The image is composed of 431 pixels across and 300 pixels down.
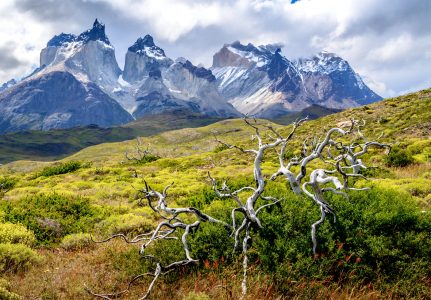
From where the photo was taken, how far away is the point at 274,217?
9.66 m

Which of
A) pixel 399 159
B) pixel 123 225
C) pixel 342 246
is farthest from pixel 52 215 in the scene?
pixel 399 159

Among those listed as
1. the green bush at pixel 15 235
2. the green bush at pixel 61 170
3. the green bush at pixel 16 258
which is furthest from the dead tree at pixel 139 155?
the green bush at pixel 16 258

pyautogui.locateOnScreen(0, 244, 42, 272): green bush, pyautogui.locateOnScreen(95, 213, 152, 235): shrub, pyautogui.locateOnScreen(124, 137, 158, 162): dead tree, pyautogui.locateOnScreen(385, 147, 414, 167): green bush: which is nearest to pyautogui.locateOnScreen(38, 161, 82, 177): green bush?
pyautogui.locateOnScreen(124, 137, 158, 162): dead tree

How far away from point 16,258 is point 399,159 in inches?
891

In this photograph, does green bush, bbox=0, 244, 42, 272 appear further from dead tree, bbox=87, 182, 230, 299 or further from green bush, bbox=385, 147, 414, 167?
green bush, bbox=385, 147, 414, 167

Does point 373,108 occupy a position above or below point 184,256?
above

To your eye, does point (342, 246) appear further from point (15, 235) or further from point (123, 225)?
point (15, 235)

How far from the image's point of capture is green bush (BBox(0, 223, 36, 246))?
1205cm

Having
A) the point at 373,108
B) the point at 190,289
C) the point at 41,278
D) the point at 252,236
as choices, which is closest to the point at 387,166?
the point at 252,236

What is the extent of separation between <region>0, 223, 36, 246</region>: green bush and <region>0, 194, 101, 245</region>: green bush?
0.43m

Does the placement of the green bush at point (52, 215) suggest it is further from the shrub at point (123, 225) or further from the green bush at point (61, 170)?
the green bush at point (61, 170)

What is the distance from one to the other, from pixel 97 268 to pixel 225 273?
12.4 feet

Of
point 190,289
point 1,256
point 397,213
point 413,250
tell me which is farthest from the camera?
point 1,256

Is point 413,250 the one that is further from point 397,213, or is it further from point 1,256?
point 1,256
